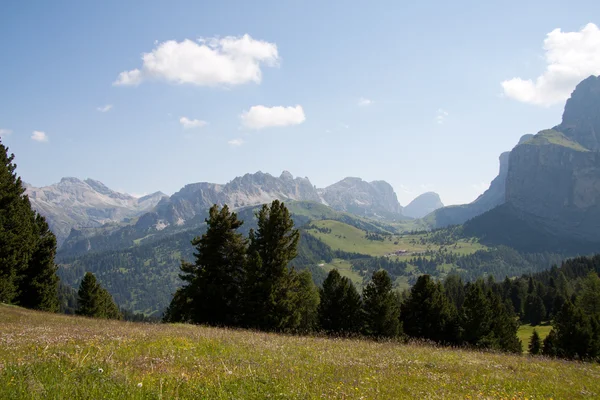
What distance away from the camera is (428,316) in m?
48.5

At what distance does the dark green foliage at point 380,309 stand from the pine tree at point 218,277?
18251 mm

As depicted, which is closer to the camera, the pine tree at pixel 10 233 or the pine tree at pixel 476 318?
the pine tree at pixel 10 233

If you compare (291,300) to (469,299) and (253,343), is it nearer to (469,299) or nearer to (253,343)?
(253,343)

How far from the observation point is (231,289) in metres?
35.2

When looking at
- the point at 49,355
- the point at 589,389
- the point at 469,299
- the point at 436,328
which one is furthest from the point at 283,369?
the point at 469,299

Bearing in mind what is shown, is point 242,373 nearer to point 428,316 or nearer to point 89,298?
point 428,316

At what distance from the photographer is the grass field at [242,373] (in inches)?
298

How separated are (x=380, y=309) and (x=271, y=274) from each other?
A: 18.3 metres

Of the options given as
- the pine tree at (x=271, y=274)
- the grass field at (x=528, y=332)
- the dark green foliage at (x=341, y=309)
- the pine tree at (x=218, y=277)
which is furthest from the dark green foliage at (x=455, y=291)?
the pine tree at (x=218, y=277)

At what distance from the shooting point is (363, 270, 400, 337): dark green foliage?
143 ft

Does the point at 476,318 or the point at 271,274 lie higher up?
the point at 271,274

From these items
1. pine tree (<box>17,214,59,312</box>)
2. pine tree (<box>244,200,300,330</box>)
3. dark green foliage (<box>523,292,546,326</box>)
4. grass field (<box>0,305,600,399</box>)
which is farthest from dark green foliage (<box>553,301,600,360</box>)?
dark green foliage (<box>523,292,546,326</box>)

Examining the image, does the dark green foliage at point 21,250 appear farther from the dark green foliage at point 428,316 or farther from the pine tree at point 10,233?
the dark green foliage at point 428,316

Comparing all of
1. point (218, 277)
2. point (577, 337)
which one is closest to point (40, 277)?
point (218, 277)
